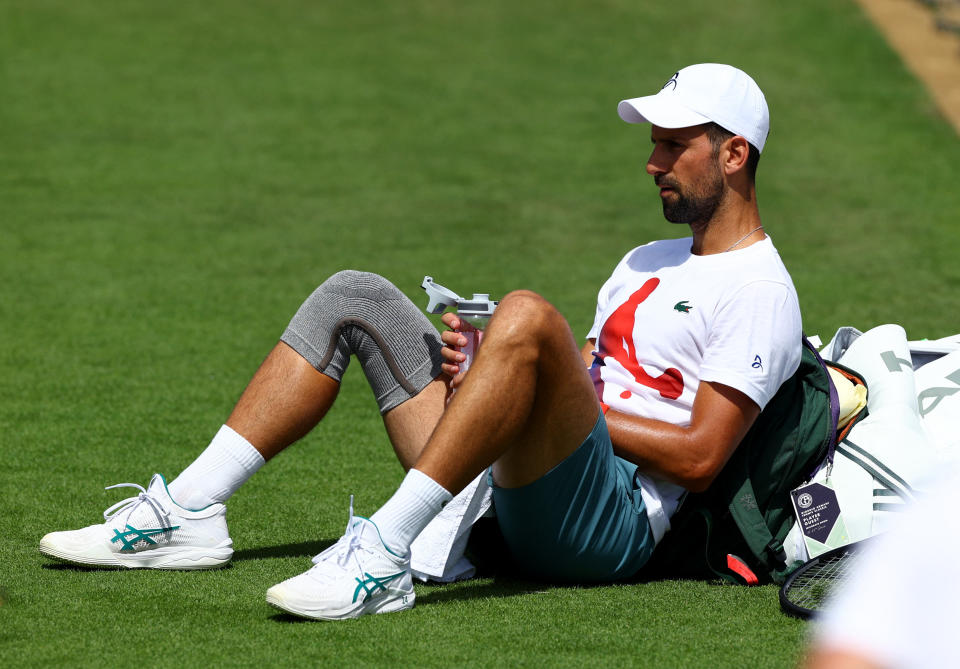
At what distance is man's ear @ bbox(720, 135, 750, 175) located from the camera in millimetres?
3648

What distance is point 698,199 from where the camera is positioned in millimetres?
3660

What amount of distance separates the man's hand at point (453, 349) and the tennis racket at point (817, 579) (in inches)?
39.7

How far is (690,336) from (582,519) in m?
0.59

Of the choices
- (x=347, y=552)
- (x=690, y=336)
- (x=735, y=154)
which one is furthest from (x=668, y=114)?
(x=347, y=552)

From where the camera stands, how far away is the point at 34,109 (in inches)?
440

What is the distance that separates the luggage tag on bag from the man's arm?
0.29m

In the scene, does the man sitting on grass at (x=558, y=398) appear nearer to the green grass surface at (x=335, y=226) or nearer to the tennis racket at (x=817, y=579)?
the green grass surface at (x=335, y=226)

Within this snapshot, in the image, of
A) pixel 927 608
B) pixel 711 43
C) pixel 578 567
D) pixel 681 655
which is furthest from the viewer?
pixel 711 43

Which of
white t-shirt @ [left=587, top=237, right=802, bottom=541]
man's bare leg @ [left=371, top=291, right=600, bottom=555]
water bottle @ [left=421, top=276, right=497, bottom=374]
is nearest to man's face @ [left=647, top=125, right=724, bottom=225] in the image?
white t-shirt @ [left=587, top=237, right=802, bottom=541]

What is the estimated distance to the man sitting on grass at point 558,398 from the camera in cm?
309

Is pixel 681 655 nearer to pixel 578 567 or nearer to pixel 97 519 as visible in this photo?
pixel 578 567

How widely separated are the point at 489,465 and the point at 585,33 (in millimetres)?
11062

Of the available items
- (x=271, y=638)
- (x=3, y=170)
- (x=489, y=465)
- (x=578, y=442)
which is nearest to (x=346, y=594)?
(x=271, y=638)

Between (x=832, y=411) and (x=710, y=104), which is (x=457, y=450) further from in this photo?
(x=710, y=104)
